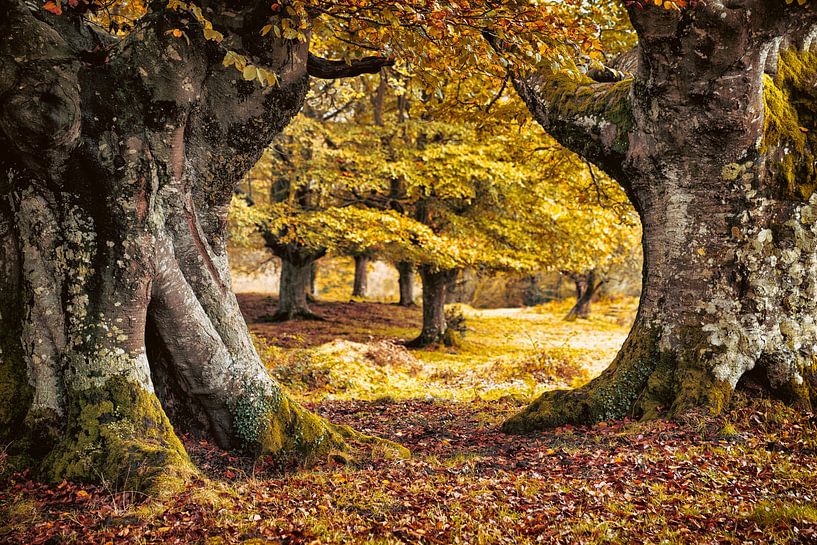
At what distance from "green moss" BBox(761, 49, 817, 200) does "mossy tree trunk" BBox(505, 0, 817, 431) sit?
15 mm

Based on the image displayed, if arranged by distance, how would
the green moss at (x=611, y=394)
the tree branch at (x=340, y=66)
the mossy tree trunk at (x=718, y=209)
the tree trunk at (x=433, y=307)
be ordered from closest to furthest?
the mossy tree trunk at (x=718, y=209) → the tree branch at (x=340, y=66) → the green moss at (x=611, y=394) → the tree trunk at (x=433, y=307)

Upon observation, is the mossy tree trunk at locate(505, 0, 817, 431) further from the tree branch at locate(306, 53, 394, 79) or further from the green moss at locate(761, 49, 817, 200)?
the tree branch at locate(306, 53, 394, 79)

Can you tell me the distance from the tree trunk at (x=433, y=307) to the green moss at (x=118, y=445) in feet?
42.4

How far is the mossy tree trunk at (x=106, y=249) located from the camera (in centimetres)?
435

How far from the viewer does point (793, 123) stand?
6152 millimetres

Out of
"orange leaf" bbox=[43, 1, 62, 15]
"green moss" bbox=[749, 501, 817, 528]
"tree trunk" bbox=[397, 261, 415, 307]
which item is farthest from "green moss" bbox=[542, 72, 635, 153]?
"tree trunk" bbox=[397, 261, 415, 307]

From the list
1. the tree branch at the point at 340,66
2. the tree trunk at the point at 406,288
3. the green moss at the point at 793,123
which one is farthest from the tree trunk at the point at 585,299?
the tree branch at the point at 340,66

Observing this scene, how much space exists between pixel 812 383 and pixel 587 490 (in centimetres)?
305

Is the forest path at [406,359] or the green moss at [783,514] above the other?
the green moss at [783,514]

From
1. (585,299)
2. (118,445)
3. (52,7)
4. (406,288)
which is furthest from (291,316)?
(52,7)

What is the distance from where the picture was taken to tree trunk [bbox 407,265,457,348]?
17.4m

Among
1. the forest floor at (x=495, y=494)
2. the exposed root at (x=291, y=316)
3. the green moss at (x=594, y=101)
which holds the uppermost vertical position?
the green moss at (x=594, y=101)

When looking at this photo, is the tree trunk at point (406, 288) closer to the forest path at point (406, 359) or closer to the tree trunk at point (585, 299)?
the forest path at point (406, 359)

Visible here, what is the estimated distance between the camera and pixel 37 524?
3.68m
